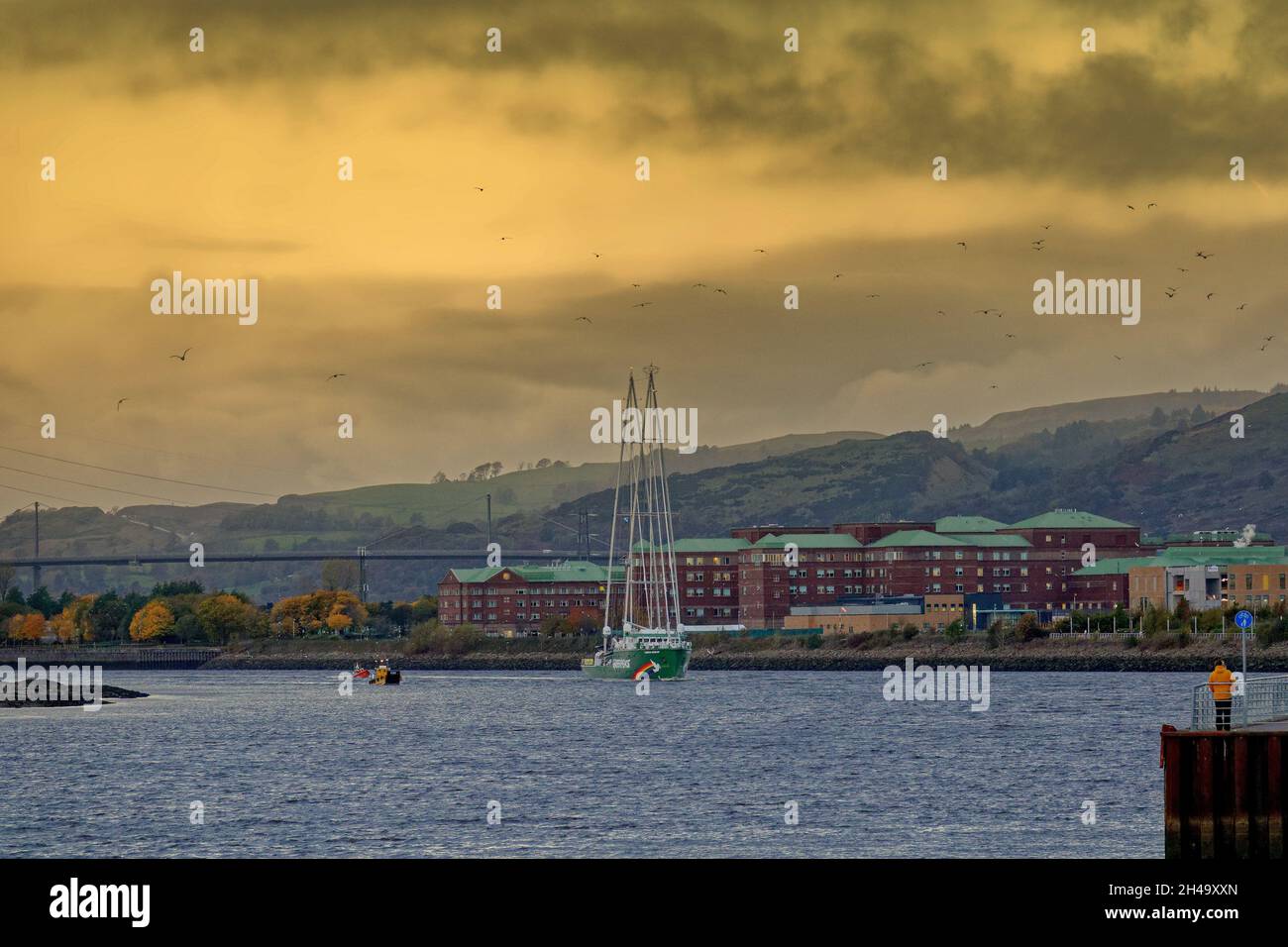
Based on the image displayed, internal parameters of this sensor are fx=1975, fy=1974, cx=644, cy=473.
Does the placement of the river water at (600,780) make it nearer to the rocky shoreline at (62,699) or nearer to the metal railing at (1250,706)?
the metal railing at (1250,706)

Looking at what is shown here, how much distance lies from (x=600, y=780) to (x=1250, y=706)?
29235mm

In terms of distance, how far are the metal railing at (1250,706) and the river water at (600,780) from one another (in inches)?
204

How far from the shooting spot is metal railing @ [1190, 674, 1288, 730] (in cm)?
3431

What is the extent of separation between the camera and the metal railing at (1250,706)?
1351 inches

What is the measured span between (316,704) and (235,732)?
3441 cm

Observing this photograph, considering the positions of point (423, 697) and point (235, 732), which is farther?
point (423, 697)

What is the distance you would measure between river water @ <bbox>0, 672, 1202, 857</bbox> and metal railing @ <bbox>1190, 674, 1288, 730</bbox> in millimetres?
5177

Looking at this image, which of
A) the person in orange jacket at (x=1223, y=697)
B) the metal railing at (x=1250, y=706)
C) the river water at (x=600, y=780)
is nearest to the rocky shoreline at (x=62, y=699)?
the river water at (x=600, y=780)

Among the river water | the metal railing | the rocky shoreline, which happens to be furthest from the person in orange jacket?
the rocky shoreline

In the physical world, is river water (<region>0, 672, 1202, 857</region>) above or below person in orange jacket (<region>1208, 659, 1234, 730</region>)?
below

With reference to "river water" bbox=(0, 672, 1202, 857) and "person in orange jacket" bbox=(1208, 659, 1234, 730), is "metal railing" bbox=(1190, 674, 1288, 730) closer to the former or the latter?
"person in orange jacket" bbox=(1208, 659, 1234, 730)
